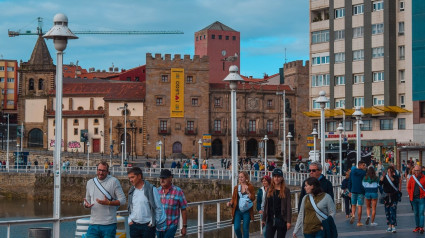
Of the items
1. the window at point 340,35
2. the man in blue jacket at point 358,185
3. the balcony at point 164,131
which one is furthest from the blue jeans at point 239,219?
the balcony at point 164,131

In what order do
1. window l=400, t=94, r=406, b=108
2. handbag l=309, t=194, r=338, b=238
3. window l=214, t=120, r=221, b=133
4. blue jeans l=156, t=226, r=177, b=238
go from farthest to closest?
window l=214, t=120, r=221, b=133, window l=400, t=94, r=406, b=108, blue jeans l=156, t=226, r=177, b=238, handbag l=309, t=194, r=338, b=238

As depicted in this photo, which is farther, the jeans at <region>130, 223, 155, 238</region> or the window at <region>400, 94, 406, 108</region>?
the window at <region>400, 94, 406, 108</region>

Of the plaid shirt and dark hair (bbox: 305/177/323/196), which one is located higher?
dark hair (bbox: 305/177/323/196)

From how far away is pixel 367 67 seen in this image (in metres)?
69.1

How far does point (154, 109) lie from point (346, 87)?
26640mm

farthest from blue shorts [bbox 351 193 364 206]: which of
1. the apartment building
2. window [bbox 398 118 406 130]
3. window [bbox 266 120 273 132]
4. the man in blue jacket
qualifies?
window [bbox 266 120 273 132]

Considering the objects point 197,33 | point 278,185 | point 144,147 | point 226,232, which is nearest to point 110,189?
point 278,185

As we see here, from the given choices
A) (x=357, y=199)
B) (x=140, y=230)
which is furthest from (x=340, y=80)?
(x=140, y=230)

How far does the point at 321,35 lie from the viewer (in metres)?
73.6

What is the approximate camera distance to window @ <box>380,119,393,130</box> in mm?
67688

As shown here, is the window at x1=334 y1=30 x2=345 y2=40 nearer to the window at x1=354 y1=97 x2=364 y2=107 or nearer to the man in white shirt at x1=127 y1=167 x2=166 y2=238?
the window at x1=354 y1=97 x2=364 y2=107

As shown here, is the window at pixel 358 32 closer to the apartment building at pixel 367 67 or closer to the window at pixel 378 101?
the apartment building at pixel 367 67

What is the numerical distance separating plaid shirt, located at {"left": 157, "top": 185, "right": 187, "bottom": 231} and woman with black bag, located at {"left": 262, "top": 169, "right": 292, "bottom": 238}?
5.23ft

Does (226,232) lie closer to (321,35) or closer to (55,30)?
(55,30)
